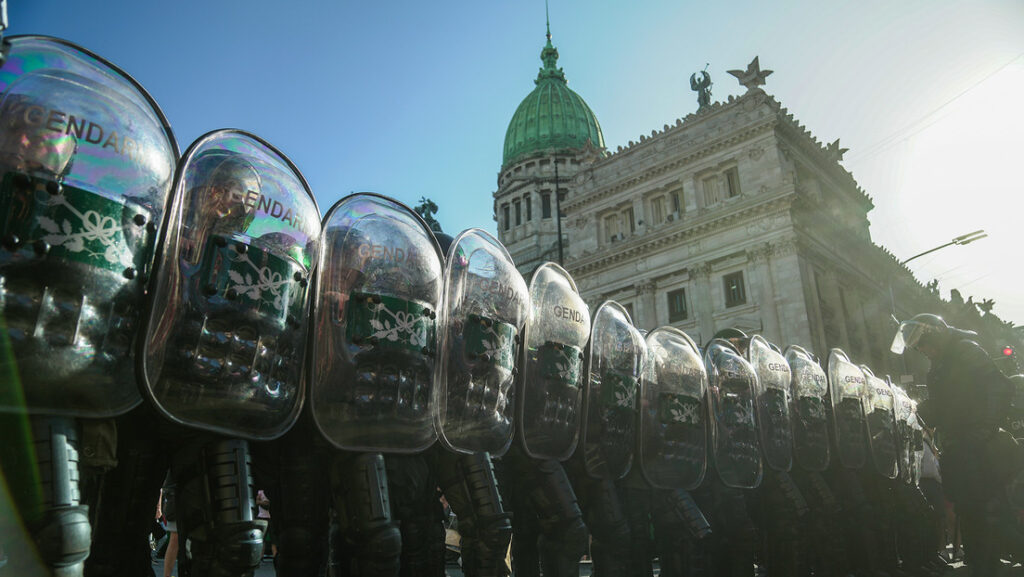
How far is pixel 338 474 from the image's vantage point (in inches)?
123

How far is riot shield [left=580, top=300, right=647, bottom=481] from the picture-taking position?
177 inches

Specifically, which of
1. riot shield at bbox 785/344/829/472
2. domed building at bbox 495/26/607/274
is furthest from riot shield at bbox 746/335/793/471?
domed building at bbox 495/26/607/274

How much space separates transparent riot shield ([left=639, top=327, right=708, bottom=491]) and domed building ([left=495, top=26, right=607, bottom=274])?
42.3m

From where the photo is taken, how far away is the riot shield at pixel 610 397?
448cm

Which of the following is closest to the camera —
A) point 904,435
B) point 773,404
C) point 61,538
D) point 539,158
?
point 61,538

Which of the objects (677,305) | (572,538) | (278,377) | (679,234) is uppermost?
(679,234)

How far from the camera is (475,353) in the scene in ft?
11.6

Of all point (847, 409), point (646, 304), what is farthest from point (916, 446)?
point (646, 304)

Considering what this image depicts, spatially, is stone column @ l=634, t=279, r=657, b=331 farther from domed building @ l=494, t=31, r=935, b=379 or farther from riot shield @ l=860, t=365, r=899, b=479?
riot shield @ l=860, t=365, r=899, b=479

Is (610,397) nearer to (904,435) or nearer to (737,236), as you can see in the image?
(904,435)

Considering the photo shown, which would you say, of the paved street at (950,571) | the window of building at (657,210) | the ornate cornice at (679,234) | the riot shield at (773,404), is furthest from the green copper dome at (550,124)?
the riot shield at (773,404)

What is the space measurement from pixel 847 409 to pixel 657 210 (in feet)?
76.8

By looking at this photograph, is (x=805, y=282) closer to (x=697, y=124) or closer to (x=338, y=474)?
(x=697, y=124)

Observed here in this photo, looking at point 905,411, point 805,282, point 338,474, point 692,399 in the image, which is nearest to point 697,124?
point 805,282
